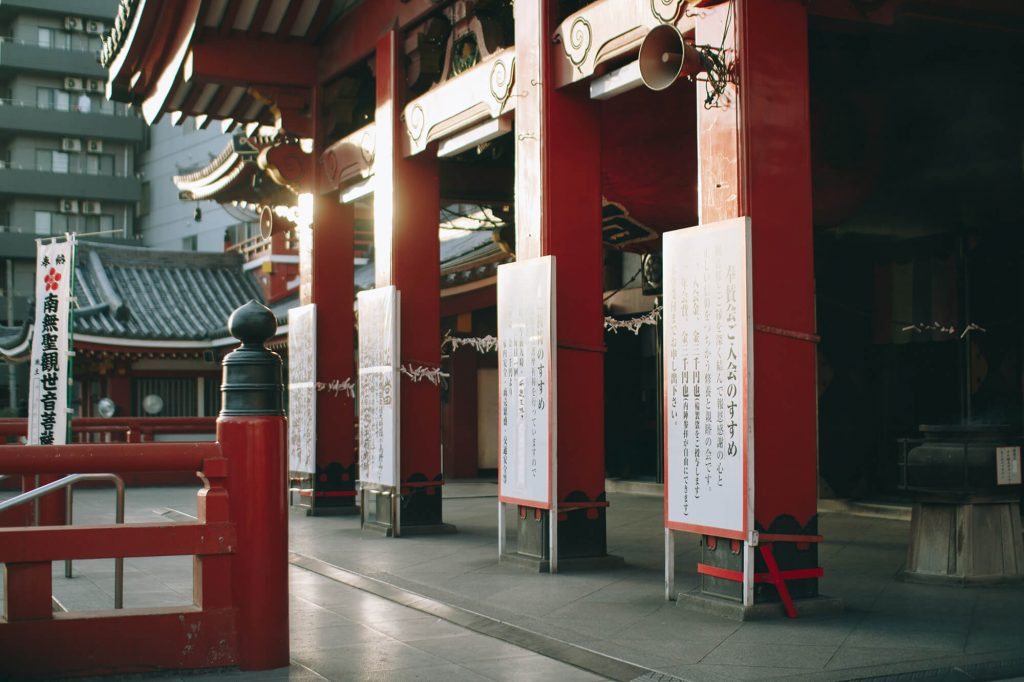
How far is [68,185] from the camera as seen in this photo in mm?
45938

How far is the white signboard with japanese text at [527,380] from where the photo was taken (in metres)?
8.86

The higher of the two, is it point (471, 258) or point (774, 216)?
point (471, 258)

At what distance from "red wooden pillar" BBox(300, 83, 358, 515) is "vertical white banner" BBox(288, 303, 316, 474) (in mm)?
115

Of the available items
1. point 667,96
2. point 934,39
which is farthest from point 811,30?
point 667,96

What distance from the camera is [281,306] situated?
2514 centimetres

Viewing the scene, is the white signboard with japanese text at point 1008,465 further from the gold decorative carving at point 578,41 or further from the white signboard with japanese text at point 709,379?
the gold decorative carving at point 578,41

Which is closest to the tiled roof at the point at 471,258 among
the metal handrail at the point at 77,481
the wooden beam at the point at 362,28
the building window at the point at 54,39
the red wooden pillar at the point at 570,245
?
the wooden beam at the point at 362,28

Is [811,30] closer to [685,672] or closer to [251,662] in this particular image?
[685,672]

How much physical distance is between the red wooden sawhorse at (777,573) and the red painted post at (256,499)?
282cm

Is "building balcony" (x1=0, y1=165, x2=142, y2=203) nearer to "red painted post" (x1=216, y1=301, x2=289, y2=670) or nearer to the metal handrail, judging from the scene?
the metal handrail

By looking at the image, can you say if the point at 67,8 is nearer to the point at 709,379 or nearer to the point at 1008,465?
the point at 709,379

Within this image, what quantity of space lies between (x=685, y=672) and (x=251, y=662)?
2238mm

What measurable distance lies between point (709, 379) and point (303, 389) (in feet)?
27.5

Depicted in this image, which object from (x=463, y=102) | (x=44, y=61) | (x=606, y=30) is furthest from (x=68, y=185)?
(x=606, y=30)
